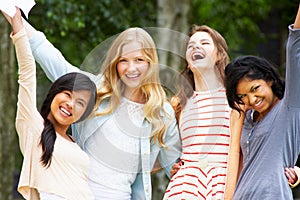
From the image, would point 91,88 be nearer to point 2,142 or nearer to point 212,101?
point 212,101

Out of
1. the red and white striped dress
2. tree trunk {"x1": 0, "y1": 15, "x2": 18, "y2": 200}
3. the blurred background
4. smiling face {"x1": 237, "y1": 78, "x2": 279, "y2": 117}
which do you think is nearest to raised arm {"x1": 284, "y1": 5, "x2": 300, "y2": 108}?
smiling face {"x1": 237, "y1": 78, "x2": 279, "y2": 117}

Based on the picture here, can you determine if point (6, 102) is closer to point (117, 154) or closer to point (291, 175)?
point (117, 154)

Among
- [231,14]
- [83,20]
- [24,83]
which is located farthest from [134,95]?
[231,14]

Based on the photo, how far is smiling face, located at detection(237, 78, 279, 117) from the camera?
3.54 meters

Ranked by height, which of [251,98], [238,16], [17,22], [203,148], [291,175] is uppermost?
[238,16]

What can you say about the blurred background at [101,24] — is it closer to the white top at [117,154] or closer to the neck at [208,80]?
the neck at [208,80]

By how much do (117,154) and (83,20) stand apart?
3.84 meters

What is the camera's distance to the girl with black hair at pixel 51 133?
3.63m

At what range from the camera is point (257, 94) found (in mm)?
3543

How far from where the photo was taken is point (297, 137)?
3.50 meters

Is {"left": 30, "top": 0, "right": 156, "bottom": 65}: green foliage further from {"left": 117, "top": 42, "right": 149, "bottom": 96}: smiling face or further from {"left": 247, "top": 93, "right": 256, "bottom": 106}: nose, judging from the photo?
{"left": 247, "top": 93, "right": 256, "bottom": 106}: nose

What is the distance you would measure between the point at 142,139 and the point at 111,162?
0.64 ft

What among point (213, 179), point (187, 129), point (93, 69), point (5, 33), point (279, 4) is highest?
point (279, 4)

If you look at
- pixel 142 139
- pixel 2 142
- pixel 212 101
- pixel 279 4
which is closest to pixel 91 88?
pixel 142 139
